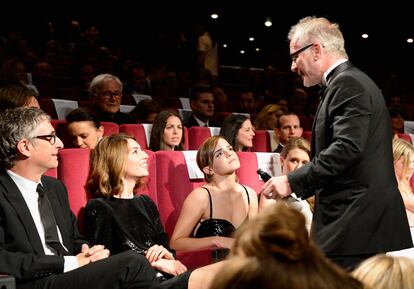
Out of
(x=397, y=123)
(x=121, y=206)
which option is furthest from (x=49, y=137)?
(x=397, y=123)

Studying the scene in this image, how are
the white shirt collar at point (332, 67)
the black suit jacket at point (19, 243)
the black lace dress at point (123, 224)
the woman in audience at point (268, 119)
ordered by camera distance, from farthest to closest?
the woman in audience at point (268, 119)
the black lace dress at point (123, 224)
the black suit jacket at point (19, 243)
the white shirt collar at point (332, 67)

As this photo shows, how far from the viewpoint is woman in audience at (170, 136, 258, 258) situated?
7.45ft

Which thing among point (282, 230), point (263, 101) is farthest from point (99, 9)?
point (282, 230)

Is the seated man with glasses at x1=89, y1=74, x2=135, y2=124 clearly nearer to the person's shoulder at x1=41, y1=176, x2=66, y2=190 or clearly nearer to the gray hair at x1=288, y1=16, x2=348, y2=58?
the person's shoulder at x1=41, y1=176, x2=66, y2=190

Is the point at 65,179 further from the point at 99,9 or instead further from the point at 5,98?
the point at 99,9

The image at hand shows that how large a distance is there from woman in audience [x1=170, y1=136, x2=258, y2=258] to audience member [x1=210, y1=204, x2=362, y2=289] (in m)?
1.62

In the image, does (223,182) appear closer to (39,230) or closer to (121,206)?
(121,206)

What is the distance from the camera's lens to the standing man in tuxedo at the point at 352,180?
138 centimetres

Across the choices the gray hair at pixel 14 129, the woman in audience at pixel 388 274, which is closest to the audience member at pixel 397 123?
the gray hair at pixel 14 129

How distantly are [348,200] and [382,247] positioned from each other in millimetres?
123

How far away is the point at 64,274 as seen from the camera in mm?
1628

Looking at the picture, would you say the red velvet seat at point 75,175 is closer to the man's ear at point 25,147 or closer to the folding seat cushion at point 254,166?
the man's ear at point 25,147

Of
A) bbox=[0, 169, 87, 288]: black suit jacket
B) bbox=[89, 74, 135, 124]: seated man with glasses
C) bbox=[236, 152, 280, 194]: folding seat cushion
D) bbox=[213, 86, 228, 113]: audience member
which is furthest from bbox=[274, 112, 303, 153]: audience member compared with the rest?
bbox=[0, 169, 87, 288]: black suit jacket

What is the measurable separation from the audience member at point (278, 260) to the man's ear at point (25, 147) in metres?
1.29
